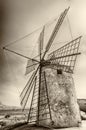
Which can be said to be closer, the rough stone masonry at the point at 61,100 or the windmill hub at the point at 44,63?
the rough stone masonry at the point at 61,100

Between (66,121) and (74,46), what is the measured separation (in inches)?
132

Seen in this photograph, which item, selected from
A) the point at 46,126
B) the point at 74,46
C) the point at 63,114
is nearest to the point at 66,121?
the point at 63,114

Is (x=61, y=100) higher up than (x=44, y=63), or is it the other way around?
(x=44, y=63)

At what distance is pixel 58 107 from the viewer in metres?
7.79

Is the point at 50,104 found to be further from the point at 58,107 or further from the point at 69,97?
the point at 69,97

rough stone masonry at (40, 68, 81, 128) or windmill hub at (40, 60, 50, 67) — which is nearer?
rough stone masonry at (40, 68, 81, 128)

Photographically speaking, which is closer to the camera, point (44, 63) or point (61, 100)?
point (61, 100)

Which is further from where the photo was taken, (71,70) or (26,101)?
(26,101)

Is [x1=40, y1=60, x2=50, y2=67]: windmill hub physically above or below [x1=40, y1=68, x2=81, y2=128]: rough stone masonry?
above

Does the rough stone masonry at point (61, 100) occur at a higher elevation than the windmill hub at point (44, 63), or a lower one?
lower

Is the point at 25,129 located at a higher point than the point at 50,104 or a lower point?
lower

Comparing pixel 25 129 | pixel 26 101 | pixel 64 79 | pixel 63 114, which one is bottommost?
pixel 25 129

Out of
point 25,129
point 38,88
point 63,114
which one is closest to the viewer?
point 25,129

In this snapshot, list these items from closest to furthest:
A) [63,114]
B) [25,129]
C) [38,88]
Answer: [25,129] < [63,114] < [38,88]
